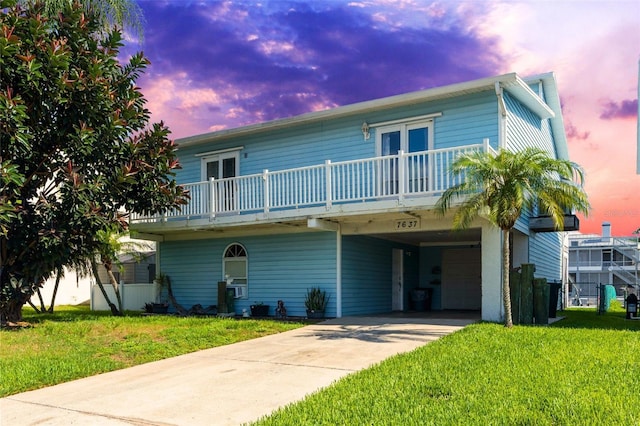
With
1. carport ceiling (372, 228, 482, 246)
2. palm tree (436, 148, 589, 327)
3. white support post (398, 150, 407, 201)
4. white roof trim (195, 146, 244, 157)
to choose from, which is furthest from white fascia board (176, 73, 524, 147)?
carport ceiling (372, 228, 482, 246)

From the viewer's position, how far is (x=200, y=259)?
17.5m

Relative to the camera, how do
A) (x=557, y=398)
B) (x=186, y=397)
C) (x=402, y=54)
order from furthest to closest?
1. (x=402, y=54)
2. (x=186, y=397)
3. (x=557, y=398)

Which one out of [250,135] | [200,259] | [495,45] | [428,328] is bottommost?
[428,328]

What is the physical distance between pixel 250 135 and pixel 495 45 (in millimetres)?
7928

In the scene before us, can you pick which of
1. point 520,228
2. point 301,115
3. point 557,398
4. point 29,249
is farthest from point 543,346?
point 29,249

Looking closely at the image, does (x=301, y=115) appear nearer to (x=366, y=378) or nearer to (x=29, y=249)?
(x=29, y=249)

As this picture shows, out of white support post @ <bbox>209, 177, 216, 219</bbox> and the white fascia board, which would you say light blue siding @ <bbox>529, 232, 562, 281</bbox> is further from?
white support post @ <bbox>209, 177, 216, 219</bbox>

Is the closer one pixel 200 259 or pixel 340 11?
pixel 340 11

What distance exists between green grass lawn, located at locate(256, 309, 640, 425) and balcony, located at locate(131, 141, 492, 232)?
465 centimetres

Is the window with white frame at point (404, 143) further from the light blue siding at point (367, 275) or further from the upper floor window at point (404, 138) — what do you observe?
the light blue siding at point (367, 275)

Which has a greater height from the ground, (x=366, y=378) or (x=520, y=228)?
(x=520, y=228)

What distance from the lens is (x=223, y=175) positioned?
17641mm

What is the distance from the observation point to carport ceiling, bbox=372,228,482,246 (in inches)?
634

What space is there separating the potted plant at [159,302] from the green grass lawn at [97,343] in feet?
10.7
